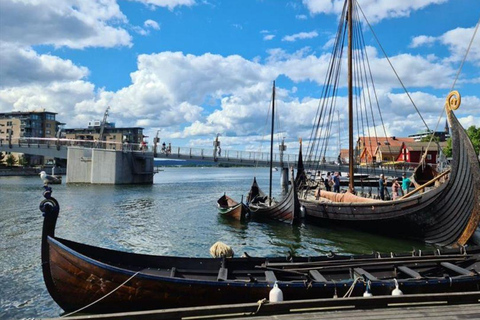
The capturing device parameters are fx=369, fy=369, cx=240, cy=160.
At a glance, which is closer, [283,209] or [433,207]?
[433,207]

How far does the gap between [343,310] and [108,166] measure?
58.9 m

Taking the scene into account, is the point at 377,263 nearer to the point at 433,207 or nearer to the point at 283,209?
the point at 433,207

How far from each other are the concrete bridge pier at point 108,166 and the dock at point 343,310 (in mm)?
57192

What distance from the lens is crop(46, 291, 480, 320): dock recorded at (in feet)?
18.9

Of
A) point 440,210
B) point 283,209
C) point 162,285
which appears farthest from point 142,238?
point 440,210

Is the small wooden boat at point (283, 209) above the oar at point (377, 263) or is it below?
below

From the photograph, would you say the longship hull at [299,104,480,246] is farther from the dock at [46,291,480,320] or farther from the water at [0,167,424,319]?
the dock at [46,291,480,320]

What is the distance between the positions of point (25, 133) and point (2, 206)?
348 feet

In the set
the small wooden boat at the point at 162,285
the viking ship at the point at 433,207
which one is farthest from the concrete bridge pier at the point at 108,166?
the small wooden boat at the point at 162,285

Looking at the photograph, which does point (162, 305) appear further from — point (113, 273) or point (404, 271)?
point (404, 271)

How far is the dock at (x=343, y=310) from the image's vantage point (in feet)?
18.9

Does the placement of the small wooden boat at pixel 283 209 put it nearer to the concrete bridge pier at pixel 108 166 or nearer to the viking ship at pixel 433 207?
the viking ship at pixel 433 207

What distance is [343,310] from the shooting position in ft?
20.0

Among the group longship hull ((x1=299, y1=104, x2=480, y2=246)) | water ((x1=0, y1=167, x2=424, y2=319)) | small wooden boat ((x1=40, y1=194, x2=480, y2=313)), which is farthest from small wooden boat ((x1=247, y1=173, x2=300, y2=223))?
small wooden boat ((x1=40, y1=194, x2=480, y2=313))
